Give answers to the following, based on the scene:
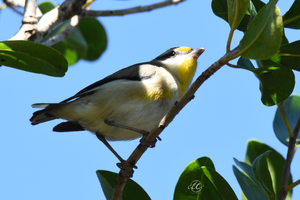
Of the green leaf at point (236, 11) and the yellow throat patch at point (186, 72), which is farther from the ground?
the yellow throat patch at point (186, 72)

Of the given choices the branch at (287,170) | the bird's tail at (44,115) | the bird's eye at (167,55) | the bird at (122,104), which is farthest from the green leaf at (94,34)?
the branch at (287,170)

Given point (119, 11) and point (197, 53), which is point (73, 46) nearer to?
point (119, 11)

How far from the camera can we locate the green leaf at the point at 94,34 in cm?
547

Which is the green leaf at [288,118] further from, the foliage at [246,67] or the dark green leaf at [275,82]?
the dark green leaf at [275,82]

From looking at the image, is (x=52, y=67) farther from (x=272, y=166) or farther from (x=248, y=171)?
(x=272, y=166)

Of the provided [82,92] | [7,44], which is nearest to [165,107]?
[82,92]

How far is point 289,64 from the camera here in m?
2.69

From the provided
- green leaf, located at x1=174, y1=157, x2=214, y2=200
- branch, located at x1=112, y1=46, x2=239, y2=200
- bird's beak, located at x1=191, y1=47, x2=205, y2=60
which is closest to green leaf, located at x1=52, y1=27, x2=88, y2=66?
bird's beak, located at x1=191, y1=47, x2=205, y2=60

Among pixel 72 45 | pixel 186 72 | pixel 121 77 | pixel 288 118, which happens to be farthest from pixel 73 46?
pixel 288 118

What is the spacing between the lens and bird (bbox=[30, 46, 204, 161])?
3.81 metres

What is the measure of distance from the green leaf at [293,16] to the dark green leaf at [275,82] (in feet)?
1.13

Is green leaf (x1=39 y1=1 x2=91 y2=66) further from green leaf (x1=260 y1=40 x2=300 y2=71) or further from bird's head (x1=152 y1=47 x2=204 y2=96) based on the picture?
green leaf (x1=260 y1=40 x2=300 y2=71)

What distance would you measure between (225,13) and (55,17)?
1792 millimetres

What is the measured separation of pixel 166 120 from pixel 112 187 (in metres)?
1.04
